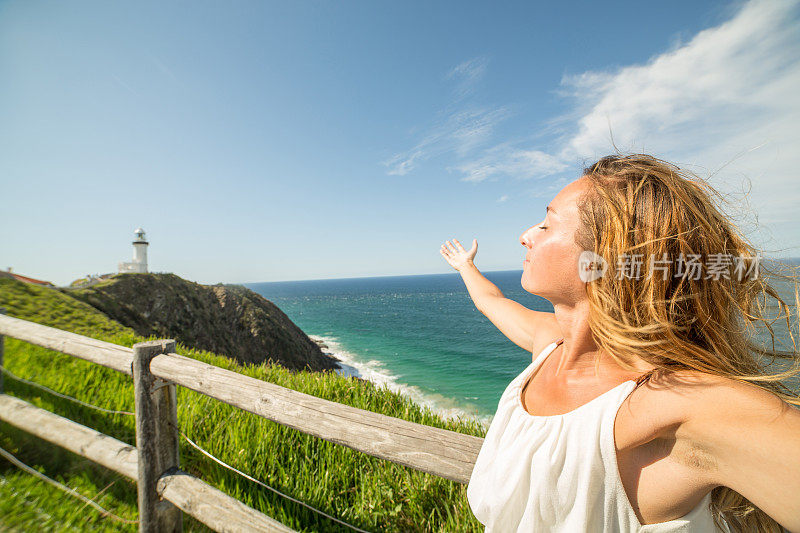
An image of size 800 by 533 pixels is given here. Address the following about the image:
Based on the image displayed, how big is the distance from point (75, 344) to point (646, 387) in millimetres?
3716

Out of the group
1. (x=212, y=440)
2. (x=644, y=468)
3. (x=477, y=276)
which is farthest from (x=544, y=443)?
(x=212, y=440)

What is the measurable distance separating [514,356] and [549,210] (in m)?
31.2

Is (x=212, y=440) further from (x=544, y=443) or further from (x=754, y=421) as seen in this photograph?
(x=754, y=421)

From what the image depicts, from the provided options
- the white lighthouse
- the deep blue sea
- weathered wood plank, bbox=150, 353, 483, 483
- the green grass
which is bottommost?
the deep blue sea

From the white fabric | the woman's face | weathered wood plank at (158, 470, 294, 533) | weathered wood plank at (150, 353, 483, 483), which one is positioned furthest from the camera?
weathered wood plank at (158, 470, 294, 533)

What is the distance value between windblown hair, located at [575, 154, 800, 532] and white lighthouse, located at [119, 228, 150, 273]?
88.5ft

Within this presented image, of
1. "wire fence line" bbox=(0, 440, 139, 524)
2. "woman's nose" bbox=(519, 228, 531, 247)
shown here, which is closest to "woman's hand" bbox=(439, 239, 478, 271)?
"woman's nose" bbox=(519, 228, 531, 247)

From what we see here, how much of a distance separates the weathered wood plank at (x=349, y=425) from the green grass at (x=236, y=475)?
1.32m

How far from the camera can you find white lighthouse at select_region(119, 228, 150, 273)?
21.7 metres

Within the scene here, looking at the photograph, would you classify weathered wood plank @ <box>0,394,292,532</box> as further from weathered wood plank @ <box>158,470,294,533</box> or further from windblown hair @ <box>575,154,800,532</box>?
windblown hair @ <box>575,154,800,532</box>

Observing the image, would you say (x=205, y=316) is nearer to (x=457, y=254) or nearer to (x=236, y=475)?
(x=236, y=475)

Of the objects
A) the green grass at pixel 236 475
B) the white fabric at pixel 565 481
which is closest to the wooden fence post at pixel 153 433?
the green grass at pixel 236 475

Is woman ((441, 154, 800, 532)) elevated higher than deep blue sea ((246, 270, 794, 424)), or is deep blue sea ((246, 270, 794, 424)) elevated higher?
woman ((441, 154, 800, 532))

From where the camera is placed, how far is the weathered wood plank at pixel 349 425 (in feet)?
4.69
